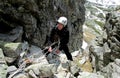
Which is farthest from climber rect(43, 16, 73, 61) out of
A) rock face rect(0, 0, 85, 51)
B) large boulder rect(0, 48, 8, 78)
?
rock face rect(0, 0, 85, 51)

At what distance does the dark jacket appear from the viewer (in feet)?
67.2

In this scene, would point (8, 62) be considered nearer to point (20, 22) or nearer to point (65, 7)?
point (20, 22)

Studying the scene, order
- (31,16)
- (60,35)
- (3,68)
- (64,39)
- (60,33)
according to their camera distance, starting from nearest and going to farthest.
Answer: (3,68)
(60,33)
(60,35)
(64,39)
(31,16)

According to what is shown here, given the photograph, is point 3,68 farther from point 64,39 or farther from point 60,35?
point 64,39

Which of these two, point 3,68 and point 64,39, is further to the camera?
point 64,39

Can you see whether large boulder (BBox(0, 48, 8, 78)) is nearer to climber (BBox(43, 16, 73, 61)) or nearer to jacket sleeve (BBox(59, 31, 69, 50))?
climber (BBox(43, 16, 73, 61))

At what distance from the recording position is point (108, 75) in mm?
21656

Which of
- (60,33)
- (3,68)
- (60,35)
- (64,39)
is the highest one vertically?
(60,33)

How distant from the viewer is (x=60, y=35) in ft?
67.8

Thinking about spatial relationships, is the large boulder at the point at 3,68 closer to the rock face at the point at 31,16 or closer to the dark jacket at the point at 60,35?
the dark jacket at the point at 60,35

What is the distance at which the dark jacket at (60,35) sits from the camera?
67.2ft

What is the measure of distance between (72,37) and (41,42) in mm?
20158

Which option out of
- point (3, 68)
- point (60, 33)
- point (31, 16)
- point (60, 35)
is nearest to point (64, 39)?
point (60, 35)

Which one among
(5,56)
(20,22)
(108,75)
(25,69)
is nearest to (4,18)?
(20,22)
